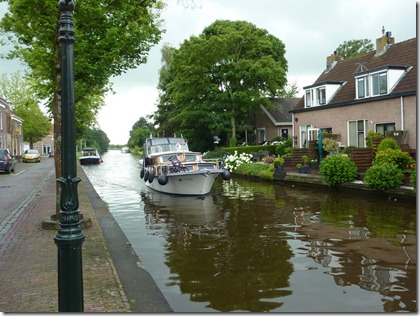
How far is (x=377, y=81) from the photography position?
87.6 ft

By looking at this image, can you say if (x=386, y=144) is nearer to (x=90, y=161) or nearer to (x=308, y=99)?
(x=308, y=99)

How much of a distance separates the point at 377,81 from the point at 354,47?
1704 inches

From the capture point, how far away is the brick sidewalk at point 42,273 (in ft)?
16.8

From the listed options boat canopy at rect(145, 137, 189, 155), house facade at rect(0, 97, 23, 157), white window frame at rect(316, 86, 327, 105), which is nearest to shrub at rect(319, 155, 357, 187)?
boat canopy at rect(145, 137, 189, 155)

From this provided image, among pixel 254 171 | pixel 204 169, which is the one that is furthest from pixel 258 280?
pixel 254 171

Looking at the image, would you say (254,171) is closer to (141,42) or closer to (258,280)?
(141,42)

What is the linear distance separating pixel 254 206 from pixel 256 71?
25203mm

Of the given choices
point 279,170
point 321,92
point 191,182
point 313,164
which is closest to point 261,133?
point 321,92

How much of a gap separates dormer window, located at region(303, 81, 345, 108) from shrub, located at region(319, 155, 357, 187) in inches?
477

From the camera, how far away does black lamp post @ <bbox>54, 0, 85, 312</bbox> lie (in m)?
Result: 3.96

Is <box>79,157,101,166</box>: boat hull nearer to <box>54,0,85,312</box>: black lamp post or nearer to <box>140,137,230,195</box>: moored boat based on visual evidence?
<box>140,137,230,195</box>: moored boat

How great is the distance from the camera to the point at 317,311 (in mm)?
5766

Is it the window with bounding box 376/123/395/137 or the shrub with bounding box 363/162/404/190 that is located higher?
the window with bounding box 376/123/395/137

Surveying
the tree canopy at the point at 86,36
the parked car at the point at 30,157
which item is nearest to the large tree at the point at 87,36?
the tree canopy at the point at 86,36
